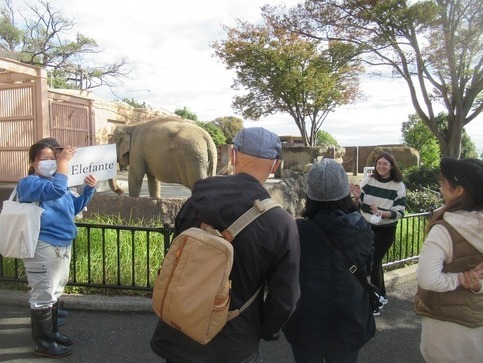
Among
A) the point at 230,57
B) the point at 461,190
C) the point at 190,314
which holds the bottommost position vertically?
the point at 190,314

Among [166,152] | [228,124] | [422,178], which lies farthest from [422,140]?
[166,152]

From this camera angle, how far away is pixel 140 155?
7008mm

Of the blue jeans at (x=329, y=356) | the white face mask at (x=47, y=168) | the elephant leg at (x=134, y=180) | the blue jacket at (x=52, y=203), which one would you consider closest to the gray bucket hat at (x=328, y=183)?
the blue jeans at (x=329, y=356)

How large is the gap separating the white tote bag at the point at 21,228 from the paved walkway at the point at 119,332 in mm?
957

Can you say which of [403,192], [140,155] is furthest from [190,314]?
[140,155]

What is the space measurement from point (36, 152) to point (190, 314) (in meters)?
2.22

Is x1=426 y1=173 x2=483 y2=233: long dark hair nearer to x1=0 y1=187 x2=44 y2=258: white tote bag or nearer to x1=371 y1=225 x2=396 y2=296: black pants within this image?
x1=371 y1=225 x2=396 y2=296: black pants

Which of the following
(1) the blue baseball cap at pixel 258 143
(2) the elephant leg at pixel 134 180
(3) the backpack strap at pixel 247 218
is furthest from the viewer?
(2) the elephant leg at pixel 134 180

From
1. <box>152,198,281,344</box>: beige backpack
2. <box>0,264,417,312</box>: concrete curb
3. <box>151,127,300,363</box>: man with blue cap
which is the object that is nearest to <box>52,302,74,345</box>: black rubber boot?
<box>0,264,417,312</box>: concrete curb

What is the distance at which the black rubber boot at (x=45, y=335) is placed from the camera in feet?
10.7

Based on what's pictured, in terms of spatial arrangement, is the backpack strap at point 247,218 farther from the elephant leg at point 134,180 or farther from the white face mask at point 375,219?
the elephant leg at point 134,180

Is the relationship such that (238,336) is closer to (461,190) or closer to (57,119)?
(461,190)

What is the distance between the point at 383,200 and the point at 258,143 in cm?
283

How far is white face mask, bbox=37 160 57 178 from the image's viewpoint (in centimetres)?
315
